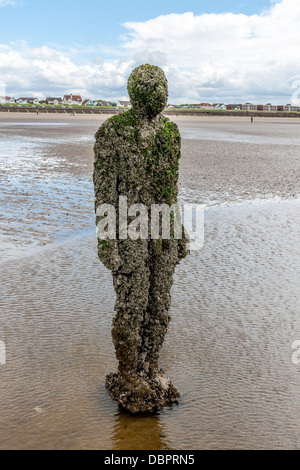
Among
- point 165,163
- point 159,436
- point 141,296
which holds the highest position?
point 165,163

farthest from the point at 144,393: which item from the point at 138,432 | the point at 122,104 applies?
the point at 122,104

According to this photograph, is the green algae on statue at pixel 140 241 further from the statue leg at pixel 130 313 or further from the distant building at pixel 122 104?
the distant building at pixel 122 104

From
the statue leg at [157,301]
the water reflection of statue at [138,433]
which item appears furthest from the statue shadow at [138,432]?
the statue leg at [157,301]

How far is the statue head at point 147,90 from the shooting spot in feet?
17.2

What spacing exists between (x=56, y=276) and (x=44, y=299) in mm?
A: 1131

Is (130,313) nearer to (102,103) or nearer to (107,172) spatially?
(107,172)

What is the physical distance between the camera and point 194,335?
727 cm

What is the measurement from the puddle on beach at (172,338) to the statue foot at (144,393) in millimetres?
107

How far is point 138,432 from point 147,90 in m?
3.46

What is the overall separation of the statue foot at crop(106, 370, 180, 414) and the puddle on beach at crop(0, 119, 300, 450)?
0.35 ft

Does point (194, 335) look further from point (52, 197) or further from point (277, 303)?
point (52, 197)

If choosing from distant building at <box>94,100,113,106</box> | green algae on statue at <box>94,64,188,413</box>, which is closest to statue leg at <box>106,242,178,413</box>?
green algae on statue at <box>94,64,188,413</box>

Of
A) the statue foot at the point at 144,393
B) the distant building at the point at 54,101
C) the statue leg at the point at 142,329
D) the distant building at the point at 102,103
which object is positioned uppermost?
the distant building at the point at 54,101

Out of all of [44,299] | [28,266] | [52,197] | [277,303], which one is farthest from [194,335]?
[52,197]
